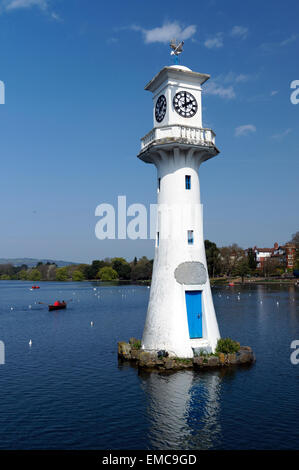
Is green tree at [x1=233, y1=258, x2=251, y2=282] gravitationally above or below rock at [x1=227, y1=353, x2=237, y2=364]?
above

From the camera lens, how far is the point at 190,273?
29.7 metres

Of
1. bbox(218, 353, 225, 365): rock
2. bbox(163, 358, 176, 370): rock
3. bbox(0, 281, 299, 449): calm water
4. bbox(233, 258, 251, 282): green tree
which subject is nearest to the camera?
bbox(0, 281, 299, 449): calm water

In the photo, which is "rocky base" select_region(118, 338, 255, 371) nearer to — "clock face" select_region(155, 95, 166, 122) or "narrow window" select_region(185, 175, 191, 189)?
"narrow window" select_region(185, 175, 191, 189)

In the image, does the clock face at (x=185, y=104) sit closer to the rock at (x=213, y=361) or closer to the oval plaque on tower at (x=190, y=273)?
the oval plaque on tower at (x=190, y=273)

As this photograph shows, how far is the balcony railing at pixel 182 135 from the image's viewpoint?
29.2 meters

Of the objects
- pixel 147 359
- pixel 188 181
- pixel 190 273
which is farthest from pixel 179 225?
pixel 147 359

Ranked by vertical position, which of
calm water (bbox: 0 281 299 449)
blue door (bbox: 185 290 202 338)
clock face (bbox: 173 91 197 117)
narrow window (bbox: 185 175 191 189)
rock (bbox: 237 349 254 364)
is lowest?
calm water (bbox: 0 281 299 449)

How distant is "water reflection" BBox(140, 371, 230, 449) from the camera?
60.2ft

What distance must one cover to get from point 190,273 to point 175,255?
1.80 meters

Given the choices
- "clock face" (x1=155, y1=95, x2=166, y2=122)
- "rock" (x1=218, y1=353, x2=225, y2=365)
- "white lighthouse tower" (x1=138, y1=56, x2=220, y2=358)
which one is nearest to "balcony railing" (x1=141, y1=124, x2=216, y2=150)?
"white lighthouse tower" (x1=138, y1=56, x2=220, y2=358)

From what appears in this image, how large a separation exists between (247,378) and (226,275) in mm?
175695

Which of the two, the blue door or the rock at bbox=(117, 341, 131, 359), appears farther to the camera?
the rock at bbox=(117, 341, 131, 359)
